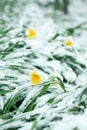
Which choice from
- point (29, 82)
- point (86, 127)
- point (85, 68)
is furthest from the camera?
point (85, 68)

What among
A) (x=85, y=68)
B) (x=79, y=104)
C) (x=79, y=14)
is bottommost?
(x=79, y=14)

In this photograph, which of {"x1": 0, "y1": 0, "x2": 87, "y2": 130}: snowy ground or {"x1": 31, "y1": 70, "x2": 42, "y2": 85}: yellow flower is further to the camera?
{"x1": 31, "y1": 70, "x2": 42, "y2": 85}: yellow flower

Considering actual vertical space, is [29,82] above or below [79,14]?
above

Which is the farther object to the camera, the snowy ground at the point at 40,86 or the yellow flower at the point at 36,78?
the yellow flower at the point at 36,78

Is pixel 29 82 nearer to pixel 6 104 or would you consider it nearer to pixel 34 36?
pixel 6 104

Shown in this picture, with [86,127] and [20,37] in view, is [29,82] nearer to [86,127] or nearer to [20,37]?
[86,127]

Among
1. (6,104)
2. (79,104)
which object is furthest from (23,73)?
(79,104)

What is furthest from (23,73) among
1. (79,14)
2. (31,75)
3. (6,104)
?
(79,14)

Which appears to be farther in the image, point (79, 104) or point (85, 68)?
point (85, 68)

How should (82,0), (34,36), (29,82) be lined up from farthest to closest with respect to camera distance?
1. (82,0)
2. (34,36)
3. (29,82)
